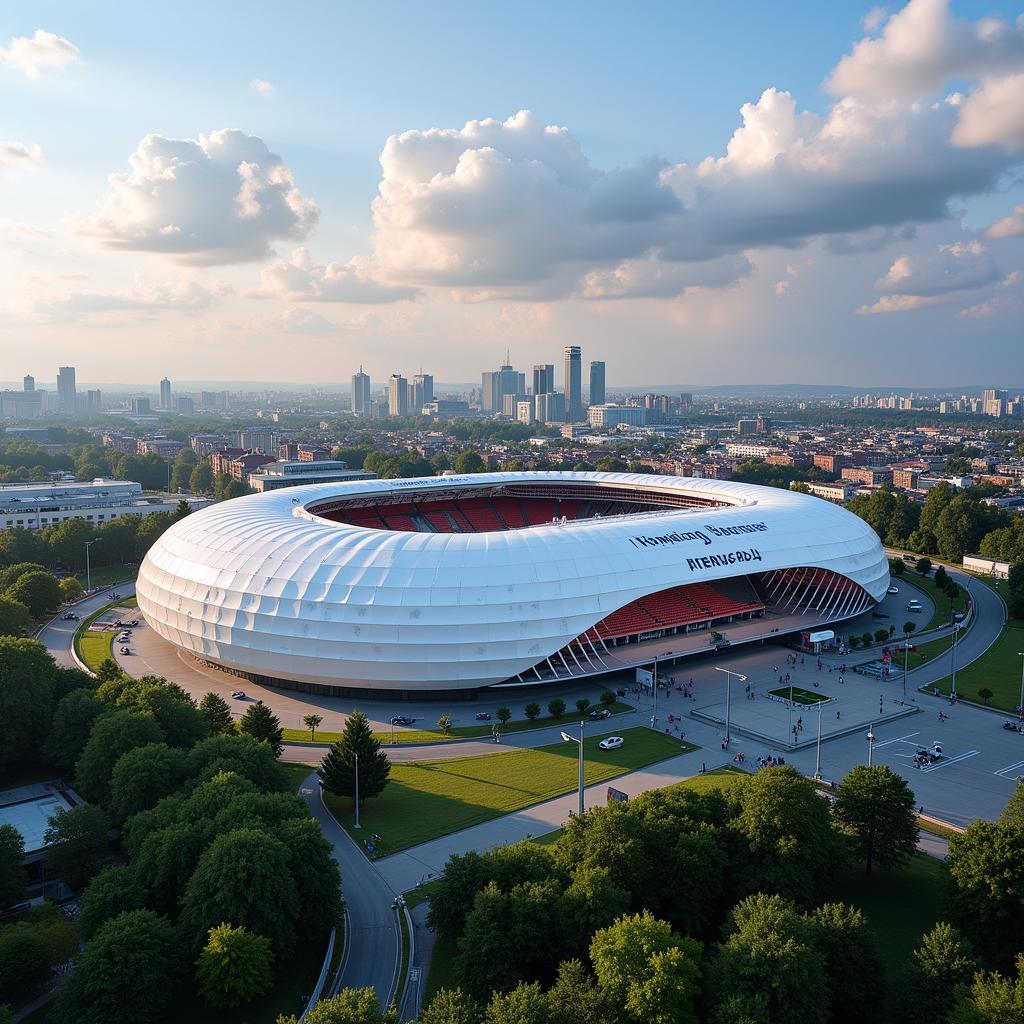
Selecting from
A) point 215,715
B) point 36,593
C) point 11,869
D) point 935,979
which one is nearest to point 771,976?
point 935,979

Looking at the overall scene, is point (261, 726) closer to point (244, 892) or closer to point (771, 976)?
point (244, 892)

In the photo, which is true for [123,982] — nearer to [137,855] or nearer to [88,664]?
→ [137,855]

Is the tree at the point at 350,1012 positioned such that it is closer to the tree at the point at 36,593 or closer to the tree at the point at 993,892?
the tree at the point at 993,892

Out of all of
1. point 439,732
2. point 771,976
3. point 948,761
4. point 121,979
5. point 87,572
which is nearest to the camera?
point 771,976

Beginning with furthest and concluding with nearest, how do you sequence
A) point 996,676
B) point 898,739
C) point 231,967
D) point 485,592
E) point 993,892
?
1. point 996,676
2. point 485,592
3. point 898,739
4. point 993,892
5. point 231,967

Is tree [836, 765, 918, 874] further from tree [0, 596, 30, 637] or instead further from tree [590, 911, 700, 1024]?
tree [0, 596, 30, 637]

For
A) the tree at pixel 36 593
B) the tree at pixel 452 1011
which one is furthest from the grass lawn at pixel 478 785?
the tree at pixel 36 593

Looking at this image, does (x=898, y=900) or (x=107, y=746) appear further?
(x=107, y=746)

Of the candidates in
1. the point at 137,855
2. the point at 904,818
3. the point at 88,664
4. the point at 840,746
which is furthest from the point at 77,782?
the point at 840,746
